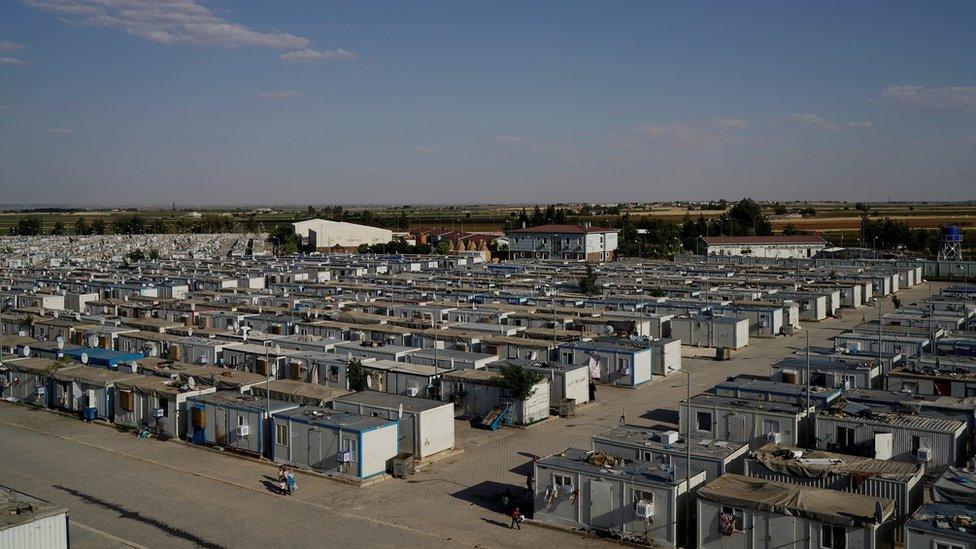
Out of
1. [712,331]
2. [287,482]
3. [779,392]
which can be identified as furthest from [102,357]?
[712,331]

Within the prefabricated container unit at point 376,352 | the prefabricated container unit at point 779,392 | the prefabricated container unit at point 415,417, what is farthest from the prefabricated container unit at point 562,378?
the prefabricated container unit at point 779,392

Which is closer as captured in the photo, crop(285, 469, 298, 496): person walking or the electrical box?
the electrical box

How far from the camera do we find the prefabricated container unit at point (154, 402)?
666 inches

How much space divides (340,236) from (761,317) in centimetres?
5154

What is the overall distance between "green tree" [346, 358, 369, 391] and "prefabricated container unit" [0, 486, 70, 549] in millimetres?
9234

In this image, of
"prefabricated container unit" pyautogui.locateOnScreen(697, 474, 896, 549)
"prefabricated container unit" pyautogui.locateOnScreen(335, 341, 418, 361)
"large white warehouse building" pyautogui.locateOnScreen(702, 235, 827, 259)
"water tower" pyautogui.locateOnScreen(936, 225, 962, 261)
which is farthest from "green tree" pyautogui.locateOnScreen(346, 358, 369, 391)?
"water tower" pyautogui.locateOnScreen(936, 225, 962, 261)

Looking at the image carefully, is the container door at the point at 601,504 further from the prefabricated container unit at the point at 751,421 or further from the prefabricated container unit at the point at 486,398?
the prefabricated container unit at the point at 486,398

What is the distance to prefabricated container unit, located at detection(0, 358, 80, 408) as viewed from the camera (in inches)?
778

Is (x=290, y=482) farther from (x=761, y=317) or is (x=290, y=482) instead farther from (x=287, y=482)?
(x=761, y=317)

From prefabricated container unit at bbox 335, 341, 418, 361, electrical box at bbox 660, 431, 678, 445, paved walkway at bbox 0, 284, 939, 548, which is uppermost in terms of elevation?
prefabricated container unit at bbox 335, 341, 418, 361

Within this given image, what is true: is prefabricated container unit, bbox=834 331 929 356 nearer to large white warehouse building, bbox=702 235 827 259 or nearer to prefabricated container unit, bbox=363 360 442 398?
prefabricated container unit, bbox=363 360 442 398

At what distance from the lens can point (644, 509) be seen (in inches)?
442

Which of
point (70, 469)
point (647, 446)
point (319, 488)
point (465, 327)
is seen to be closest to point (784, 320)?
point (465, 327)

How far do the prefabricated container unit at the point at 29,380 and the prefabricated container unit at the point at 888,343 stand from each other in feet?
67.0
